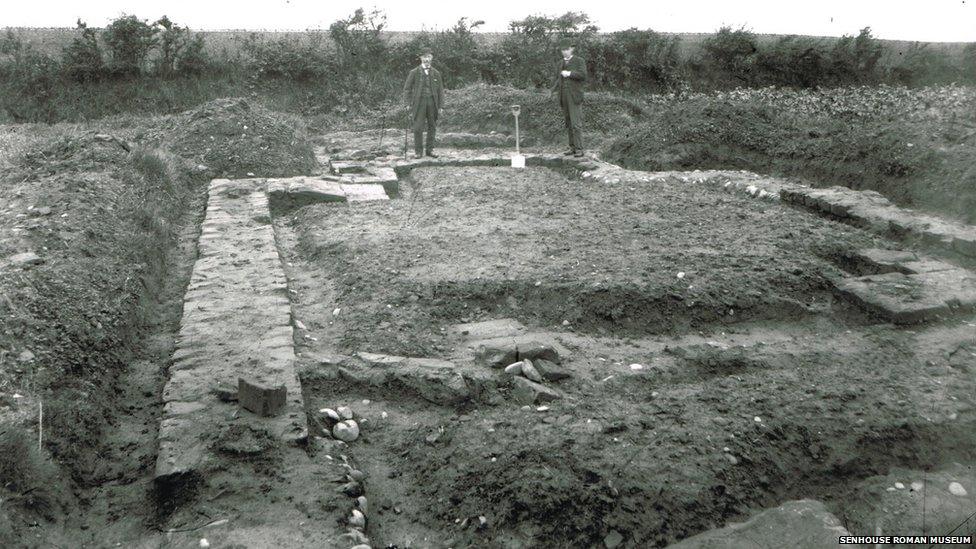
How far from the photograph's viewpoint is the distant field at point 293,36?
1817 centimetres

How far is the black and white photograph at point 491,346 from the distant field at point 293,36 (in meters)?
9.69

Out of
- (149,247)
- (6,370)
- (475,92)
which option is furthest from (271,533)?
(475,92)

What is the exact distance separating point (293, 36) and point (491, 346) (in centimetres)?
1918

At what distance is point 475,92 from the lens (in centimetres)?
1634

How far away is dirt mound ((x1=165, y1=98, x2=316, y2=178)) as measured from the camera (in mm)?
9500

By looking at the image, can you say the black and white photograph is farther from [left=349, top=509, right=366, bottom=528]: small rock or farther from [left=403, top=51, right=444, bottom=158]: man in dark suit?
[left=403, top=51, right=444, bottom=158]: man in dark suit

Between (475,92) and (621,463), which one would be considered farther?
(475,92)

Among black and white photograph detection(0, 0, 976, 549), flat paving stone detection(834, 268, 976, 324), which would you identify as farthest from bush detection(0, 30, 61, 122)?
flat paving stone detection(834, 268, 976, 324)

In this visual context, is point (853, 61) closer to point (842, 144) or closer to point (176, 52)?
point (842, 144)

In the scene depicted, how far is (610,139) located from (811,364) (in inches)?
388

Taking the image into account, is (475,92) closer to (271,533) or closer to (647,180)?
(647,180)

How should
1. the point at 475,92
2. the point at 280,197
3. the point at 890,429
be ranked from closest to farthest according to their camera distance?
the point at 890,429 < the point at 280,197 < the point at 475,92

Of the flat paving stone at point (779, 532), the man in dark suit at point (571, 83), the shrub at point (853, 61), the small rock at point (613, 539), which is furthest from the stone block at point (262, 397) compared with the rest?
the shrub at point (853, 61)

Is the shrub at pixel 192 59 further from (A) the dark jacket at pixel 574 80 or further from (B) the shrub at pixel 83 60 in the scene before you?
(A) the dark jacket at pixel 574 80
